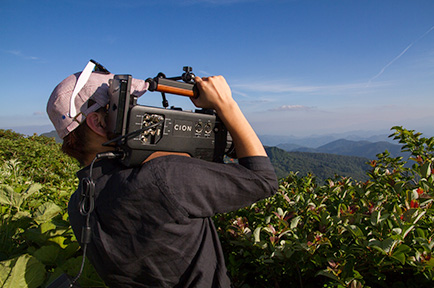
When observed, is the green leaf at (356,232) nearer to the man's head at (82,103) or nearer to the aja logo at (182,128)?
the aja logo at (182,128)

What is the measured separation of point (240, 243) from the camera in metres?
2.10

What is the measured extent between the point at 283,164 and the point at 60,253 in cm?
6028

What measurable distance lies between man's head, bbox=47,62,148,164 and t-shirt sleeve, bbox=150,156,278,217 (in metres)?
0.48

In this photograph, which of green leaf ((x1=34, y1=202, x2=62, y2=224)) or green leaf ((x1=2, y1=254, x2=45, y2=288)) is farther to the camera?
green leaf ((x1=34, y1=202, x2=62, y2=224))

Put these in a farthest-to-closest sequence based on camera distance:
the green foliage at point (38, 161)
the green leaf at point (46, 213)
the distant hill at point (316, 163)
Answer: the distant hill at point (316, 163) → the green foliage at point (38, 161) → the green leaf at point (46, 213)

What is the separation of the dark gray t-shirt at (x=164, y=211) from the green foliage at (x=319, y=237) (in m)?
0.54

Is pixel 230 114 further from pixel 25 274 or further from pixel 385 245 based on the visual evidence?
pixel 25 274

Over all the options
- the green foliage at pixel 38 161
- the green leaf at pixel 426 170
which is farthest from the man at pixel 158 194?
the green foliage at pixel 38 161

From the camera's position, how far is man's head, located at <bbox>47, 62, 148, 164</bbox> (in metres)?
1.56

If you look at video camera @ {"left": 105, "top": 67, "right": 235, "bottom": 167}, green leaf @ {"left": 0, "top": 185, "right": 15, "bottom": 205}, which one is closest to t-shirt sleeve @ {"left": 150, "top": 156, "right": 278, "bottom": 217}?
video camera @ {"left": 105, "top": 67, "right": 235, "bottom": 167}

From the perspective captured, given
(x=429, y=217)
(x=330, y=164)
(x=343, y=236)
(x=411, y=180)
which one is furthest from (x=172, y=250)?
(x=330, y=164)

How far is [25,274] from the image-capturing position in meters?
1.93

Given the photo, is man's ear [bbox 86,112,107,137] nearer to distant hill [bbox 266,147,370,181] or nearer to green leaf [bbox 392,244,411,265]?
green leaf [bbox 392,244,411,265]

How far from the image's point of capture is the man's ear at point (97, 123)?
1.61 m
